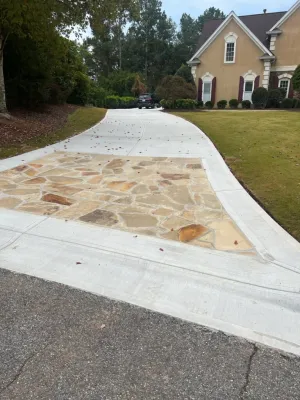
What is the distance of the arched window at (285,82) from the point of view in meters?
26.3

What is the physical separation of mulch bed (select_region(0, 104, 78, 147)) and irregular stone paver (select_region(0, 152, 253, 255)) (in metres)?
2.94

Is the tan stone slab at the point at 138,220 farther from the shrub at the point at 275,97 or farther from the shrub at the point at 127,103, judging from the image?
the shrub at the point at 127,103

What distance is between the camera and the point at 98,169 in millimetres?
7164

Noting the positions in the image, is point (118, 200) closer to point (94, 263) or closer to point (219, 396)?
point (94, 263)

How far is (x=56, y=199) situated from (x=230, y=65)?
84.4 feet

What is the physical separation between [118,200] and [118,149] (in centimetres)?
442

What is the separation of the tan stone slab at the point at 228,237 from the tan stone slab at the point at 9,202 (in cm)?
292

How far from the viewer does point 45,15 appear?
10250mm

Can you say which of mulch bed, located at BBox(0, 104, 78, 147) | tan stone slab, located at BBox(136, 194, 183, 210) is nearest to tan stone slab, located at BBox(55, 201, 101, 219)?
tan stone slab, located at BBox(136, 194, 183, 210)

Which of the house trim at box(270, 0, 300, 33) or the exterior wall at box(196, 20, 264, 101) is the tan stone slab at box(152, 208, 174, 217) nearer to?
the exterior wall at box(196, 20, 264, 101)

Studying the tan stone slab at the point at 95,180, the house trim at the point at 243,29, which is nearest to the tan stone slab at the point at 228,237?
the tan stone slab at the point at 95,180

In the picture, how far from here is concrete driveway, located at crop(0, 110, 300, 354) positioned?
275 cm

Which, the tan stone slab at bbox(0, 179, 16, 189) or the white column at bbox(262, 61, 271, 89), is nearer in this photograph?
the tan stone slab at bbox(0, 179, 16, 189)

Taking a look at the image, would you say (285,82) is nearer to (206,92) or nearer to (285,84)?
(285,84)
